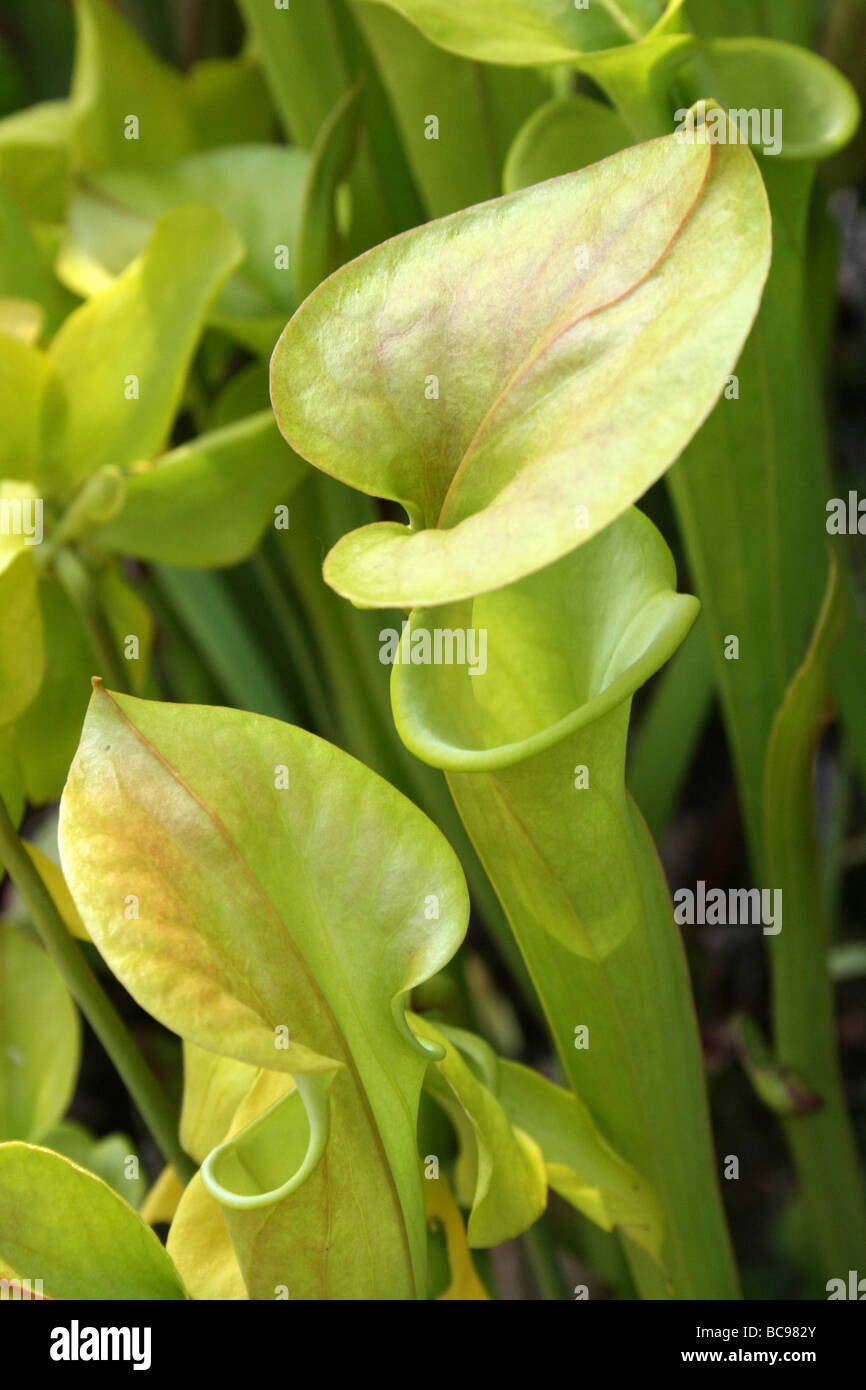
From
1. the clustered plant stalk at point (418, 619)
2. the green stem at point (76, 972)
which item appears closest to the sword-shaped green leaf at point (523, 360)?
the clustered plant stalk at point (418, 619)

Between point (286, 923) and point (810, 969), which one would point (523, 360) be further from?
point (810, 969)

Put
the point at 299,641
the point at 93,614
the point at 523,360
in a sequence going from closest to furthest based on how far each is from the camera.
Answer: the point at 523,360 → the point at 93,614 → the point at 299,641

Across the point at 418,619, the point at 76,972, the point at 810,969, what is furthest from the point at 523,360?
the point at 810,969

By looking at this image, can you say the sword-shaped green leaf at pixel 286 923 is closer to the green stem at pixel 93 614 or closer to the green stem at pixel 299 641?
the green stem at pixel 93 614

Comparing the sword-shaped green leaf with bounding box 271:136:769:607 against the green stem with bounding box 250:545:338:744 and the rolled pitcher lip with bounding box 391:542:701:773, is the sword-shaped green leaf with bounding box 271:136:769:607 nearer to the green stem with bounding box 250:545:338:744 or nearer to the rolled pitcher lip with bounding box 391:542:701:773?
the rolled pitcher lip with bounding box 391:542:701:773

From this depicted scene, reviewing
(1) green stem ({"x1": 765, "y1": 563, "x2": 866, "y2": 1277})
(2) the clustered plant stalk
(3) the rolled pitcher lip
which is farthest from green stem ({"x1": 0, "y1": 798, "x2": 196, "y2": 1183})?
(1) green stem ({"x1": 765, "y1": 563, "x2": 866, "y2": 1277})

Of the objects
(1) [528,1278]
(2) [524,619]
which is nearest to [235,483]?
(2) [524,619]
